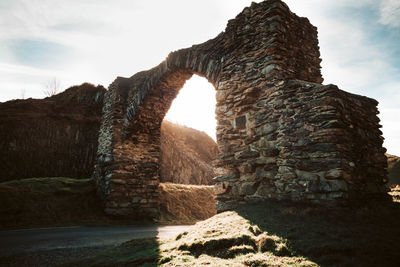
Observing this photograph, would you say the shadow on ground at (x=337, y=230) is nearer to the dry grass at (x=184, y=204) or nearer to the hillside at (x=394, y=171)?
the dry grass at (x=184, y=204)

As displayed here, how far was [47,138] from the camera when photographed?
14719 mm

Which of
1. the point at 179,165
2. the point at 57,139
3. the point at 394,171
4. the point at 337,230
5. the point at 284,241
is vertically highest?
the point at 57,139

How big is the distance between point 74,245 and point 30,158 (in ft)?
38.8

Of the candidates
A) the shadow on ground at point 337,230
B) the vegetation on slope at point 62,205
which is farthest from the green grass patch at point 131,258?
the vegetation on slope at point 62,205

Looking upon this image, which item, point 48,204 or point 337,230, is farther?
point 48,204

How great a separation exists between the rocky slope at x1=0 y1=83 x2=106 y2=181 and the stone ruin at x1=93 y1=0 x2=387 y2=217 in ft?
33.3

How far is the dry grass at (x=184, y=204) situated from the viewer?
10.4 metres

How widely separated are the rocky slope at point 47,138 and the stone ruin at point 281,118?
10159 millimetres

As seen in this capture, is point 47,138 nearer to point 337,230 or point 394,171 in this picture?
point 337,230

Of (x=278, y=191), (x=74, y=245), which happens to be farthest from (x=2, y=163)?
(x=278, y=191)

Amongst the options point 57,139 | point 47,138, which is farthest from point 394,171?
point 47,138

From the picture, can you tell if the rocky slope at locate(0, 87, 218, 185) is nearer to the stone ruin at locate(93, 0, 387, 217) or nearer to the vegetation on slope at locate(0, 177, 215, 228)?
the vegetation on slope at locate(0, 177, 215, 228)

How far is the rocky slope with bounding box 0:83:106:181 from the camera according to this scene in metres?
13.7

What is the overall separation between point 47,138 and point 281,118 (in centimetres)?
1508
